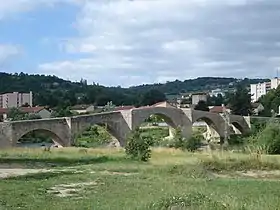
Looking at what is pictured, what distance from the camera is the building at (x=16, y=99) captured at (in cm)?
15938

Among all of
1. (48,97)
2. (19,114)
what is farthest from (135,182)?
(48,97)

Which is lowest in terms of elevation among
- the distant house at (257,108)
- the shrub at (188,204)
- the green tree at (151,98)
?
the shrub at (188,204)

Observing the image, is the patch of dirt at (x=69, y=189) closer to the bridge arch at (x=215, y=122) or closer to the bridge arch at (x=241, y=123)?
the bridge arch at (x=215, y=122)

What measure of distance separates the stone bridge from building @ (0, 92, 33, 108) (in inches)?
2694

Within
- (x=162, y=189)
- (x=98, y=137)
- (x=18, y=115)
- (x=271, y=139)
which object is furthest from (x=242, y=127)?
(x=162, y=189)

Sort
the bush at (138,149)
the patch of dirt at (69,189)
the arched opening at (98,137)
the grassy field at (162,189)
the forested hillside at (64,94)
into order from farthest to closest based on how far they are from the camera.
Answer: the forested hillside at (64,94) < the arched opening at (98,137) < the bush at (138,149) < the patch of dirt at (69,189) < the grassy field at (162,189)

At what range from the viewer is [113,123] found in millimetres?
77812

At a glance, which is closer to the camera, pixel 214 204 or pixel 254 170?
pixel 214 204

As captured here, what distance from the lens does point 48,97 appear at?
5664 inches

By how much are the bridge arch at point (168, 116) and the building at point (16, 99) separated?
70906mm

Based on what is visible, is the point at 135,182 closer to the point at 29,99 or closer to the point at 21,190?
the point at 21,190

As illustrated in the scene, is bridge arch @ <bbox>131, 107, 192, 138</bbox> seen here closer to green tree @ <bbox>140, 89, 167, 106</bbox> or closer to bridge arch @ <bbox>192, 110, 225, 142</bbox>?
bridge arch @ <bbox>192, 110, 225, 142</bbox>

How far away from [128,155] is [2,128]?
3031cm

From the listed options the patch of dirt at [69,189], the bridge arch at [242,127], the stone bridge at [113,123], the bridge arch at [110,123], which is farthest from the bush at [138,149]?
the bridge arch at [242,127]
